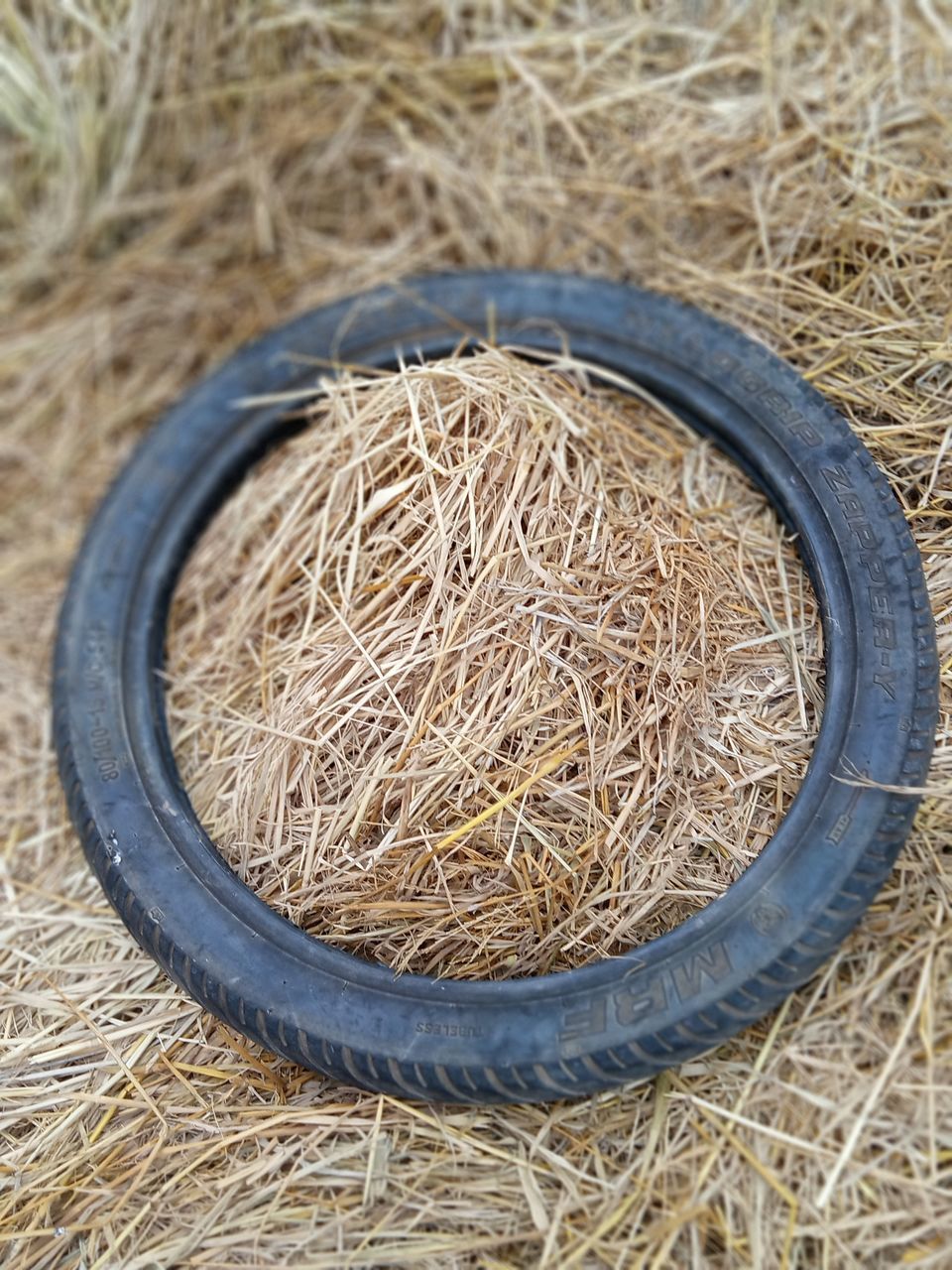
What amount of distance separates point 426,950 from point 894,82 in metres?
2.26

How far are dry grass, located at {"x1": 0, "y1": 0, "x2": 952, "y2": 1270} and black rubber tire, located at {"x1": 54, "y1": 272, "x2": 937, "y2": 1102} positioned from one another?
0.14 m

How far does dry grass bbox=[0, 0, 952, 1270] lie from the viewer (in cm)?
184

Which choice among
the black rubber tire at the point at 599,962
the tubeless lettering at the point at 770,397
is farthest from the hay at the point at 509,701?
the tubeless lettering at the point at 770,397

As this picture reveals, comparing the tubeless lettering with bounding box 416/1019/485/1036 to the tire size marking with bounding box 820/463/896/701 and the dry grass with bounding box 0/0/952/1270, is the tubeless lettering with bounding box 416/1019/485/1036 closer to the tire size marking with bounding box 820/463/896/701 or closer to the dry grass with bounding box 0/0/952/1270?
the dry grass with bounding box 0/0/952/1270

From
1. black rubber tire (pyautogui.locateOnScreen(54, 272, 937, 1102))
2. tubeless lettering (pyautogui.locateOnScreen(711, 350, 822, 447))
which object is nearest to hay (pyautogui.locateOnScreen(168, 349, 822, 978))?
black rubber tire (pyautogui.locateOnScreen(54, 272, 937, 1102))

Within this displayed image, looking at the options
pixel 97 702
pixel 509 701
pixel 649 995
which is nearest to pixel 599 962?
pixel 649 995

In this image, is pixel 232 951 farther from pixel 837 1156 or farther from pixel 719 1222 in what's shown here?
pixel 837 1156

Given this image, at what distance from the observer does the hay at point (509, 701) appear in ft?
6.57

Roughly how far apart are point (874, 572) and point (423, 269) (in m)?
1.53

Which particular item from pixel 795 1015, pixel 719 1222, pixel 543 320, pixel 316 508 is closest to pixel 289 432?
pixel 316 508

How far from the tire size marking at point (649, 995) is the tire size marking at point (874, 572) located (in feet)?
1.94

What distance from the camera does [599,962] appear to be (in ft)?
6.37

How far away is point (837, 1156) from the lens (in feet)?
5.89

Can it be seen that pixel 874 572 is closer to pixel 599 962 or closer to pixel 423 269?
pixel 599 962
